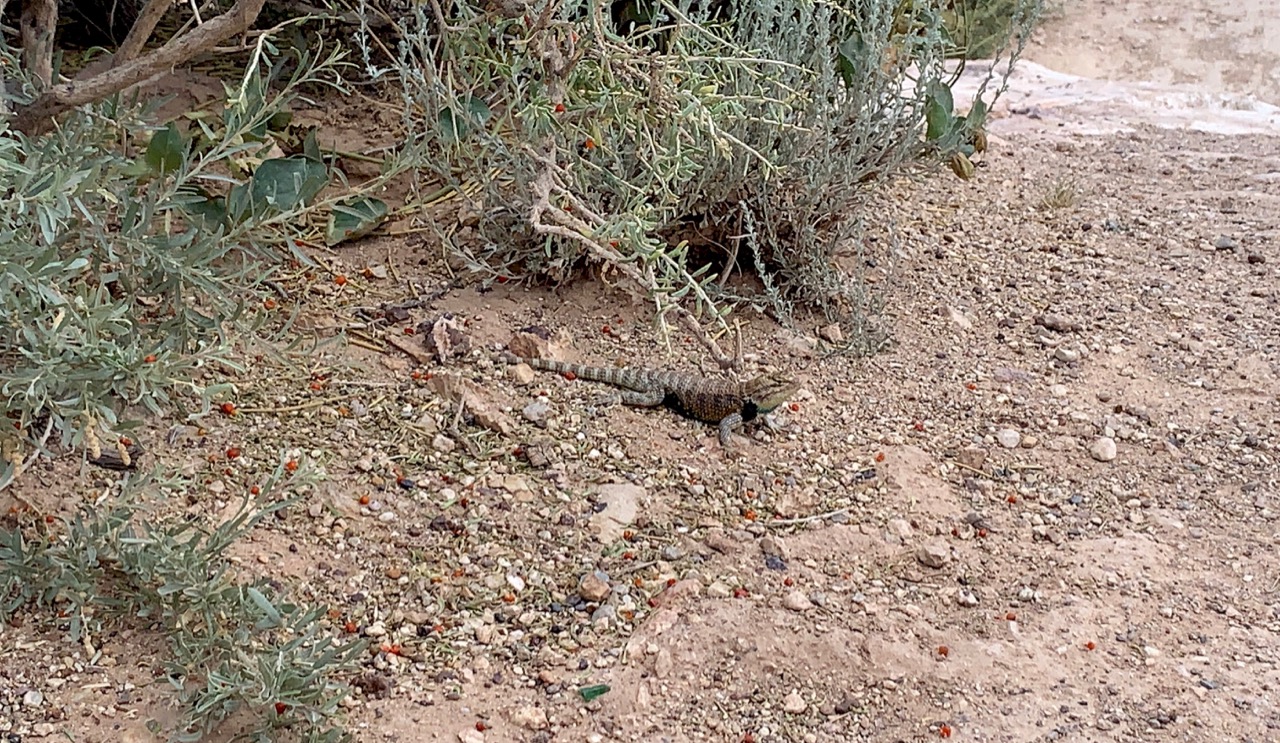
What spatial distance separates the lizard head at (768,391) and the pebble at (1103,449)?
2.61 ft

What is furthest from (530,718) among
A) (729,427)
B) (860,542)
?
(729,427)

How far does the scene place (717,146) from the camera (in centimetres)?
307

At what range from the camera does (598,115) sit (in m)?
2.92

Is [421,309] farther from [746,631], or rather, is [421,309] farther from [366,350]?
[746,631]

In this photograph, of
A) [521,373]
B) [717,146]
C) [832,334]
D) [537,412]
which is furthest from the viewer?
[832,334]

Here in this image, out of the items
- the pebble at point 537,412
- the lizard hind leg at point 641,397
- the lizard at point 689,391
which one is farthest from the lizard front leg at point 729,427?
the pebble at point 537,412

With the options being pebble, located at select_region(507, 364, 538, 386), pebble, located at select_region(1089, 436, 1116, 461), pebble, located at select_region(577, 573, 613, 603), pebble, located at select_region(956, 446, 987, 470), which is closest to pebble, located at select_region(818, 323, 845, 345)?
pebble, located at select_region(956, 446, 987, 470)

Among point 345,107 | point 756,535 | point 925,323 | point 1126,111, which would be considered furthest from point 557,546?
point 1126,111

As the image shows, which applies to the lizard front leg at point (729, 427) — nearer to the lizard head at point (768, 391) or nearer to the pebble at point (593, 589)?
the lizard head at point (768, 391)

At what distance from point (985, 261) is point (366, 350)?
2242 mm

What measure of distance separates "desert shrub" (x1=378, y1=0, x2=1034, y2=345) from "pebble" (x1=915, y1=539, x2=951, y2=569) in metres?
0.77

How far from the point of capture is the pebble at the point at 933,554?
2.82 metres

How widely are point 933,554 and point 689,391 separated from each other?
2.82 feet

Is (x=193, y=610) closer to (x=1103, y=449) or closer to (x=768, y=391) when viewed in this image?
(x=768, y=391)
